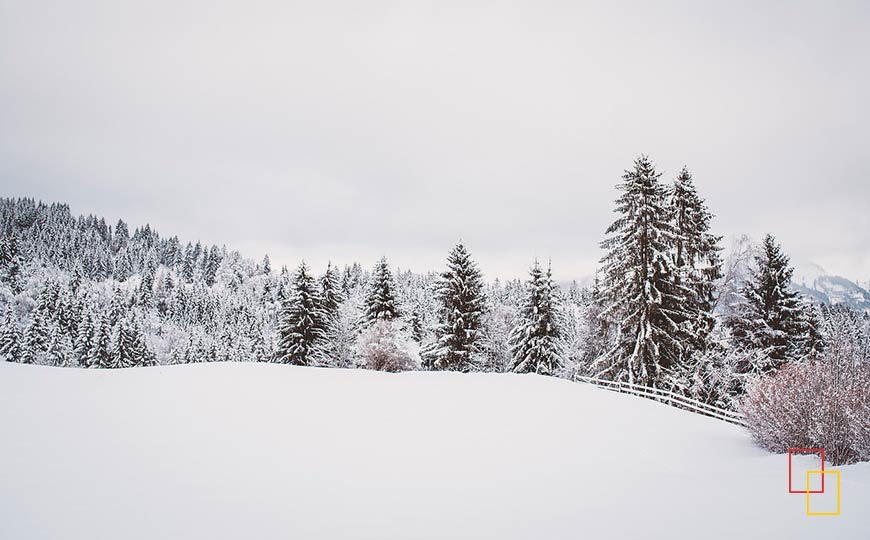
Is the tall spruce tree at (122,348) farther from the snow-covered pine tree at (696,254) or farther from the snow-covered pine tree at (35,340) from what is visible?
the snow-covered pine tree at (696,254)

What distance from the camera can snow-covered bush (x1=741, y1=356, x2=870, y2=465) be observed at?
9.44m

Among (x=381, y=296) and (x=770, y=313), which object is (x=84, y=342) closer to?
(x=381, y=296)

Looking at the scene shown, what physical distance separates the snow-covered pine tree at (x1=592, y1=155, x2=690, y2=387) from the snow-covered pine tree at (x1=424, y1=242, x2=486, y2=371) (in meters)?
12.6

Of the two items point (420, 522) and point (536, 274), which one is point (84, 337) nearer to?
point (536, 274)

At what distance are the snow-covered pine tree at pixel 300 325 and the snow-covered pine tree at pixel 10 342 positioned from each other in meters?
46.5

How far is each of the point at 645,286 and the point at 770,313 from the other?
23.3 ft

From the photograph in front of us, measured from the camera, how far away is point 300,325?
35.0 meters

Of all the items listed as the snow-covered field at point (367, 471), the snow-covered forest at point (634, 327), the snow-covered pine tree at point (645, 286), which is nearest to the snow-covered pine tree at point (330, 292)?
the snow-covered forest at point (634, 327)

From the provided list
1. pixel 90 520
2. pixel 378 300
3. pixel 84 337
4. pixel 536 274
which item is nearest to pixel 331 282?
pixel 378 300

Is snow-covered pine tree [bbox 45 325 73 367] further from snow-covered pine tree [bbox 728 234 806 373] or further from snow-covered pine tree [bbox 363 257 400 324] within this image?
snow-covered pine tree [bbox 728 234 806 373]

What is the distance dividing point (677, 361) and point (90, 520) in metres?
24.4

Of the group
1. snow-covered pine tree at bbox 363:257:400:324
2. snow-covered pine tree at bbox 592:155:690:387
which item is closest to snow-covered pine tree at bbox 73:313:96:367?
snow-covered pine tree at bbox 363:257:400:324

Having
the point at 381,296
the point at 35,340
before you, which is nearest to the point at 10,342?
the point at 35,340

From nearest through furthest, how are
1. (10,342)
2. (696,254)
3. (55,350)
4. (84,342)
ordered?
(696,254) → (10,342) → (55,350) → (84,342)
